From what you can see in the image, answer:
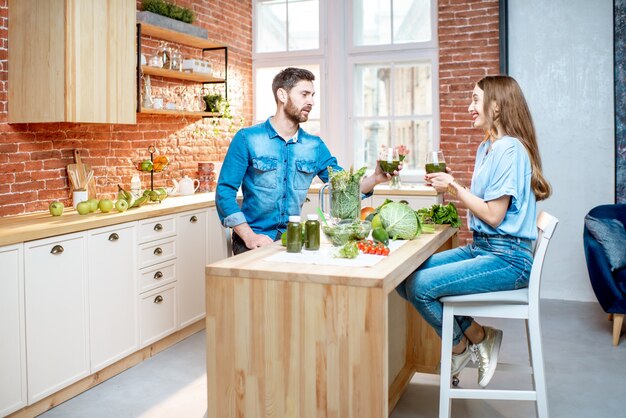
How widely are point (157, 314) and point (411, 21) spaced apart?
3.93 meters

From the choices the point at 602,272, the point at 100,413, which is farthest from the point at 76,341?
the point at 602,272

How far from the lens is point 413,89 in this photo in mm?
6656

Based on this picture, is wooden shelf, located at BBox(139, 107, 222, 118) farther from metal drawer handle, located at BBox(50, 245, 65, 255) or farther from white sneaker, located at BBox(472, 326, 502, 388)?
white sneaker, located at BBox(472, 326, 502, 388)

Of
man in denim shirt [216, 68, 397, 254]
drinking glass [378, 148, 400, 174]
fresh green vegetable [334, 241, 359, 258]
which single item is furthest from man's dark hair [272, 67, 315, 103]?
fresh green vegetable [334, 241, 359, 258]

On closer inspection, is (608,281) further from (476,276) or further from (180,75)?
(180,75)

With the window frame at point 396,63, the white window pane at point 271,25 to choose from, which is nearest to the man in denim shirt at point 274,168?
the window frame at point 396,63

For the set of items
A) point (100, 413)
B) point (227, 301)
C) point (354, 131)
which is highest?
point (354, 131)

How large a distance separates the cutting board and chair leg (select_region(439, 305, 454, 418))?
9.25 ft

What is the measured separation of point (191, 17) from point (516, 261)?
3.82 m

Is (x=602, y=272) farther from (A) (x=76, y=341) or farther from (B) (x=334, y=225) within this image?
(A) (x=76, y=341)

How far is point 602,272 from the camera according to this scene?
14.9 feet

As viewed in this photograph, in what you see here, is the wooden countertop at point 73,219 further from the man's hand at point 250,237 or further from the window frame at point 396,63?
the window frame at point 396,63

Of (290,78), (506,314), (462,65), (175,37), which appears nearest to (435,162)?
(506,314)

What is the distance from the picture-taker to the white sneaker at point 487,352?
3.03 meters
